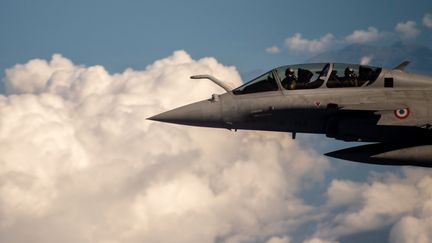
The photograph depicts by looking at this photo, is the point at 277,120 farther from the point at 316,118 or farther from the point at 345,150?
the point at 345,150

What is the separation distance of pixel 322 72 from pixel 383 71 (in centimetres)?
228

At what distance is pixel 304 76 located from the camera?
809 inches

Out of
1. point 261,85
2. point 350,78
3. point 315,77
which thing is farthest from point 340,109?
point 261,85

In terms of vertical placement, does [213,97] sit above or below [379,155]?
above

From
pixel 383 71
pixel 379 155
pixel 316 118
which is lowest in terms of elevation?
pixel 379 155

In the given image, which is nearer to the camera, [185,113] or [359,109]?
[359,109]

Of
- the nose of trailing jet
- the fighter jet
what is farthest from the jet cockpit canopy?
the nose of trailing jet

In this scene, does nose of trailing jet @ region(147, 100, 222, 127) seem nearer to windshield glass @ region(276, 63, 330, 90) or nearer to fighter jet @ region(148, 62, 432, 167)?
fighter jet @ region(148, 62, 432, 167)

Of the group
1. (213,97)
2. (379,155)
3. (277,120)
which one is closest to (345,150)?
(379,155)

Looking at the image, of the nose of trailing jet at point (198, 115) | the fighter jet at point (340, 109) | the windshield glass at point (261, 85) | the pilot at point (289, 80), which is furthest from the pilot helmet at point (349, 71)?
the nose of trailing jet at point (198, 115)

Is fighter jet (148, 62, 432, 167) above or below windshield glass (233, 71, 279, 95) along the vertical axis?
below

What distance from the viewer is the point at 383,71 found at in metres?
20.8

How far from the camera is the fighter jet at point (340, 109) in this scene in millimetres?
19734

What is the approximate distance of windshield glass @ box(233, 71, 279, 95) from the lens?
20703mm
